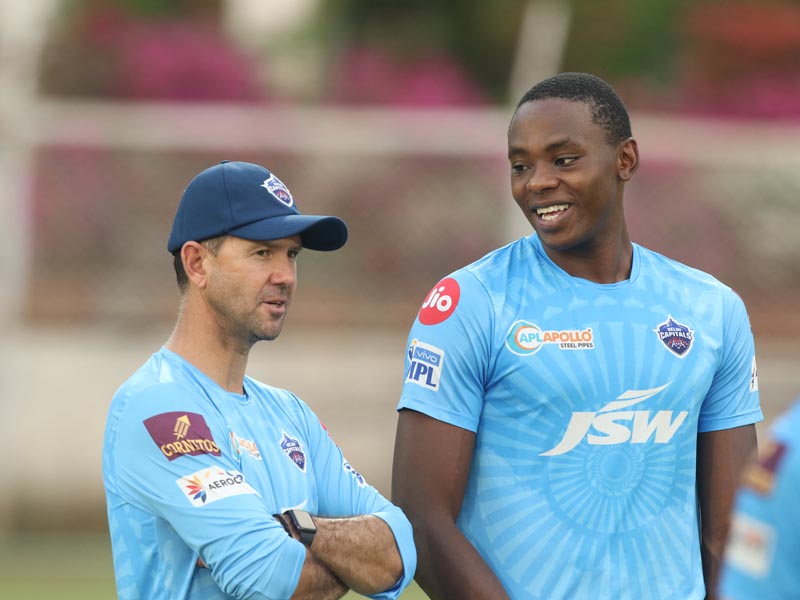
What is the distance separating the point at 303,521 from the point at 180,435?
15.6 inches

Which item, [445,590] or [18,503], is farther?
[18,503]

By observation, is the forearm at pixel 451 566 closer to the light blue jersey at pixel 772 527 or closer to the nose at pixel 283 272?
the nose at pixel 283 272

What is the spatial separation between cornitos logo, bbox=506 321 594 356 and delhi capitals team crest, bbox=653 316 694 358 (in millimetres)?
225

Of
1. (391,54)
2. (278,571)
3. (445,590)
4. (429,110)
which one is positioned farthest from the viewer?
(391,54)

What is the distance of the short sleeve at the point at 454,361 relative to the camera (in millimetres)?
4051

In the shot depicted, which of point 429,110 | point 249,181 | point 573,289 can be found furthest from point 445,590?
point 429,110

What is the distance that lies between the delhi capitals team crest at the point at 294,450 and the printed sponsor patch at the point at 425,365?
0.36 meters

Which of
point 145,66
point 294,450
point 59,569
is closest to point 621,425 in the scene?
point 294,450

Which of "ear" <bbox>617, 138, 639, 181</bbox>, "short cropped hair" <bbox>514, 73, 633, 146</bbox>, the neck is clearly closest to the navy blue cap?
the neck

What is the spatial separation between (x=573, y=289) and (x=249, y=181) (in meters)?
0.98

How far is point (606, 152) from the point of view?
4.19m

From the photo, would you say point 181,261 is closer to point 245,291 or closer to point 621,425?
point 245,291

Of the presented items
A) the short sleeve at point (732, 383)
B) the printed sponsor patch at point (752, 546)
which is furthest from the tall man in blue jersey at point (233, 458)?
the printed sponsor patch at point (752, 546)

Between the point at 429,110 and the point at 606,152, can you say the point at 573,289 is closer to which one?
the point at 606,152
